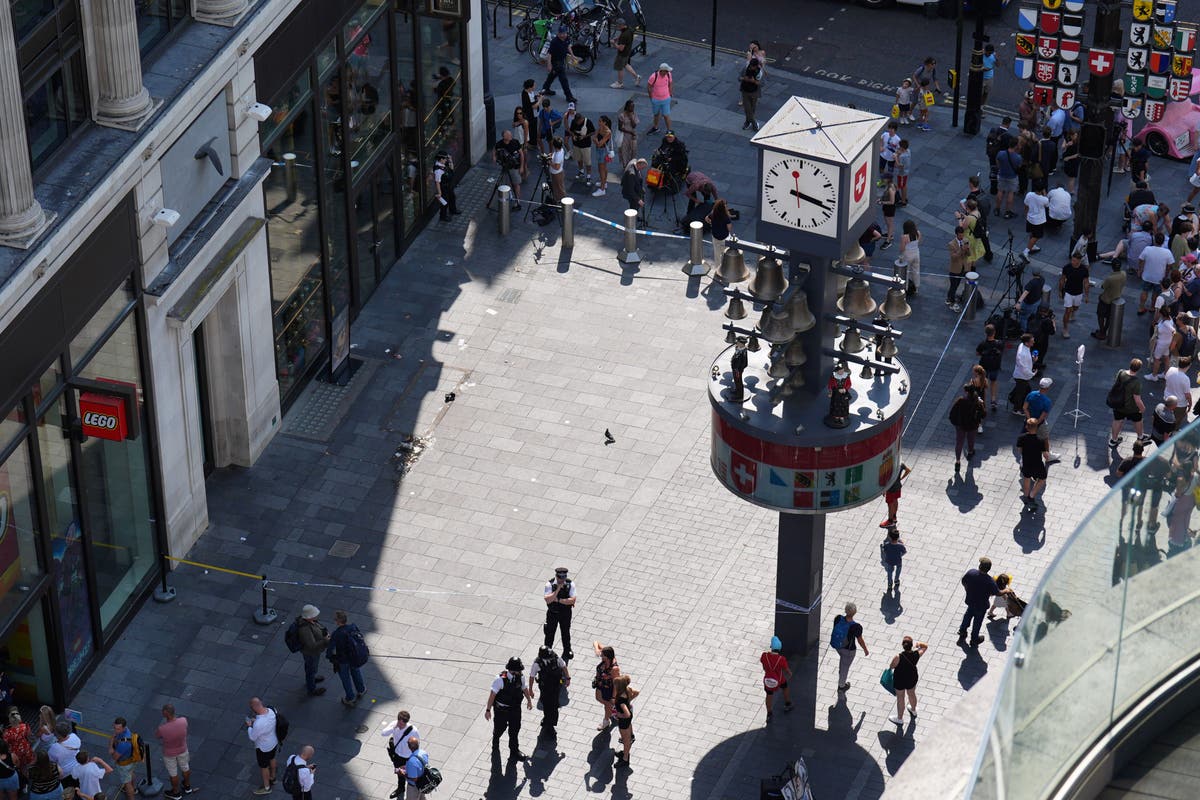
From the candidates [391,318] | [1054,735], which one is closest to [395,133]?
[391,318]

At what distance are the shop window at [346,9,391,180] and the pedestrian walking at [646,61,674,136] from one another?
786 cm

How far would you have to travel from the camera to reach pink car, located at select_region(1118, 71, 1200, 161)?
46.5 metres

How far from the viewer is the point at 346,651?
31.1m

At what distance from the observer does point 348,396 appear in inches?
1522

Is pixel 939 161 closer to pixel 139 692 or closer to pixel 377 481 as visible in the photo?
pixel 377 481

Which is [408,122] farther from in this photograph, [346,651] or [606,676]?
[606,676]

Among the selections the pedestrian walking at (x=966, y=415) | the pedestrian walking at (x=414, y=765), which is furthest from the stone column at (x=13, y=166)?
the pedestrian walking at (x=966, y=415)

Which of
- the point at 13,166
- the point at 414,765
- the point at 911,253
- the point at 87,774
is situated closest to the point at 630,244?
the point at 911,253

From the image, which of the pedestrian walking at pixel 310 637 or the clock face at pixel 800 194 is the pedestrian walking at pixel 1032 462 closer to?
the clock face at pixel 800 194

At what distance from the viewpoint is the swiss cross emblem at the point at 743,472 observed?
2989 cm

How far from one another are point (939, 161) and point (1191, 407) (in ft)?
35.6

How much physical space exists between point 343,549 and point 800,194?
10593mm

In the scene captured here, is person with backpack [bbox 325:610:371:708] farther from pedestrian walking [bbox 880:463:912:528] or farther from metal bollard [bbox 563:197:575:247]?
metal bollard [bbox 563:197:575:247]

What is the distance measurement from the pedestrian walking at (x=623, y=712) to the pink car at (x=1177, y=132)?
22.0m
